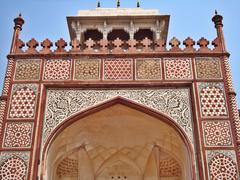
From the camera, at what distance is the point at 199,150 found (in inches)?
344

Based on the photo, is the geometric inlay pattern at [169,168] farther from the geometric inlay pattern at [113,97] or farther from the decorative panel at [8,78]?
the decorative panel at [8,78]

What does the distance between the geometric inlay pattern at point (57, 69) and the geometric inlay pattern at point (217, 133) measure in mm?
3060

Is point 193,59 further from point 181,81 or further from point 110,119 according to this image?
point 110,119

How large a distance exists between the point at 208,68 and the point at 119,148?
279 centimetres

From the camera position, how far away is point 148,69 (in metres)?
9.91

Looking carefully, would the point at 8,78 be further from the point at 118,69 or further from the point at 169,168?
the point at 169,168

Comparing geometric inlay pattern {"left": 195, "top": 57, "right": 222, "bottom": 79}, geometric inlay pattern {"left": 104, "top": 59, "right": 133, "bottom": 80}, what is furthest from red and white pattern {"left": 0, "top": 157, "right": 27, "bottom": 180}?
geometric inlay pattern {"left": 195, "top": 57, "right": 222, "bottom": 79}

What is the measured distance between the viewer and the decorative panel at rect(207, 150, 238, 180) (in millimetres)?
8422

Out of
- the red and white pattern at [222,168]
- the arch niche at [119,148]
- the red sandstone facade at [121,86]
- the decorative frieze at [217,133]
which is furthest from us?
the arch niche at [119,148]

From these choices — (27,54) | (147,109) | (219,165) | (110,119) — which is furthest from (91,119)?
(219,165)

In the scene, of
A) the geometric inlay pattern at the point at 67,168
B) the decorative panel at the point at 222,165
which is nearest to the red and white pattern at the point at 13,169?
the geometric inlay pattern at the point at 67,168

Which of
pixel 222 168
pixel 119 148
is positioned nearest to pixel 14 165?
pixel 119 148

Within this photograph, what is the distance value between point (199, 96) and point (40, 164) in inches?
135

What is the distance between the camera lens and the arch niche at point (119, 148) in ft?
31.0
